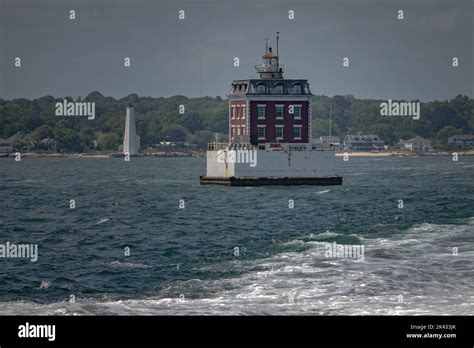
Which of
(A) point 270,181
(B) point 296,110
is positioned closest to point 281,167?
(A) point 270,181

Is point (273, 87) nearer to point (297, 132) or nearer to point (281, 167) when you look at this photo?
point (297, 132)

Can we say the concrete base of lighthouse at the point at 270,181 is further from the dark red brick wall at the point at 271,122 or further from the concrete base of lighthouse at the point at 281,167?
the dark red brick wall at the point at 271,122

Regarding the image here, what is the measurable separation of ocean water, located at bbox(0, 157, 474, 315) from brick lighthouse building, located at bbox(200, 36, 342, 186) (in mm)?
6482

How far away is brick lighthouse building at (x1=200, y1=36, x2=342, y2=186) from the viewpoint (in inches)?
4259

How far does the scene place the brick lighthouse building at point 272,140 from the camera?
108 meters

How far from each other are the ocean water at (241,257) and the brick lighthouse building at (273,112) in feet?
32.2

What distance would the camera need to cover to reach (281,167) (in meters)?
109

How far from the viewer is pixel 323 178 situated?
363 ft

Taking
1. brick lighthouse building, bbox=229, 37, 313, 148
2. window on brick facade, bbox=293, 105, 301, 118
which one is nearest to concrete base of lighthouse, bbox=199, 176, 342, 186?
brick lighthouse building, bbox=229, 37, 313, 148

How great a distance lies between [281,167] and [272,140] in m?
3.07

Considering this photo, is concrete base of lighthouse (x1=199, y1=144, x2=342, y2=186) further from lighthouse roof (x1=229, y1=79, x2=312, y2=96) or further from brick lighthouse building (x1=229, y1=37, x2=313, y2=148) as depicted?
lighthouse roof (x1=229, y1=79, x2=312, y2=96)

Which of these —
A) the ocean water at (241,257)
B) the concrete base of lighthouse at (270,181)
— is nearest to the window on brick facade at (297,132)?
the concrete base of lighthouse at (270,181)
